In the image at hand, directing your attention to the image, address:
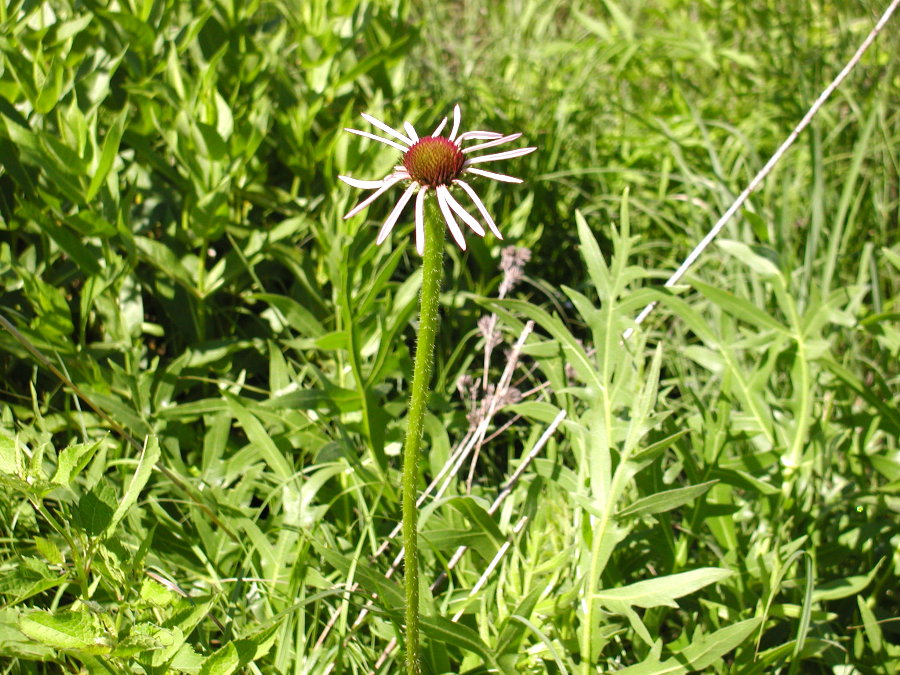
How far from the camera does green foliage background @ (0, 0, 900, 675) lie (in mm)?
1560

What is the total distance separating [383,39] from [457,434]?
1.22 m

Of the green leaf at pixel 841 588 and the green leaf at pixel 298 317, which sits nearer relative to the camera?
the green leaf at pixel 841 588

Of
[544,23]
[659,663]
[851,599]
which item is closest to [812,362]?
[851,599]

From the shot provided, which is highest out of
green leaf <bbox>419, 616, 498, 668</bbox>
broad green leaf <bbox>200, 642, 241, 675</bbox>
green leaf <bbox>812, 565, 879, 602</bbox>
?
broad green leaf <bbox>200, 642, 241, 675</bbox>

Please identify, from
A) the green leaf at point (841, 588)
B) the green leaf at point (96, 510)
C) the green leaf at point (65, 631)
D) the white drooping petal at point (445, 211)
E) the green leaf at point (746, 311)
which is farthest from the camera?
the green leaf at point (746, 311)

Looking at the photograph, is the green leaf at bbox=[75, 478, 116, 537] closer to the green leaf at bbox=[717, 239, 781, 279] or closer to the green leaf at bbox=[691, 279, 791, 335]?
the green leaf at bbox=[691, 279, 791, 335]

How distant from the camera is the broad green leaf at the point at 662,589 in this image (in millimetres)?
1519

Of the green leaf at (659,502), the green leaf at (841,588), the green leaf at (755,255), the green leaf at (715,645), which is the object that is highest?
the green leaf at (755,255)

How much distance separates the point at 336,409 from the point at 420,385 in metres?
0.74

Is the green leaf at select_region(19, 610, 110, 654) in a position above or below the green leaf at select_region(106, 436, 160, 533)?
below

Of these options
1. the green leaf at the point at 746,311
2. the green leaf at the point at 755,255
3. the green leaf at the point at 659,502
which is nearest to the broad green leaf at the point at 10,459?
the green leaf at the point at 659,502

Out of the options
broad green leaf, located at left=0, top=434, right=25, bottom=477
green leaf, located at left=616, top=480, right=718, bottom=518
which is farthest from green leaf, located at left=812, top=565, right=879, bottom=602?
broad green leaf, located at left=0, top=434, right=25, bottom=477

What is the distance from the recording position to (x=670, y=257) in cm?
308

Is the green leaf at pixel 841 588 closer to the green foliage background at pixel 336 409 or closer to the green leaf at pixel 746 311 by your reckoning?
the green foliage background at pixel 336 409
